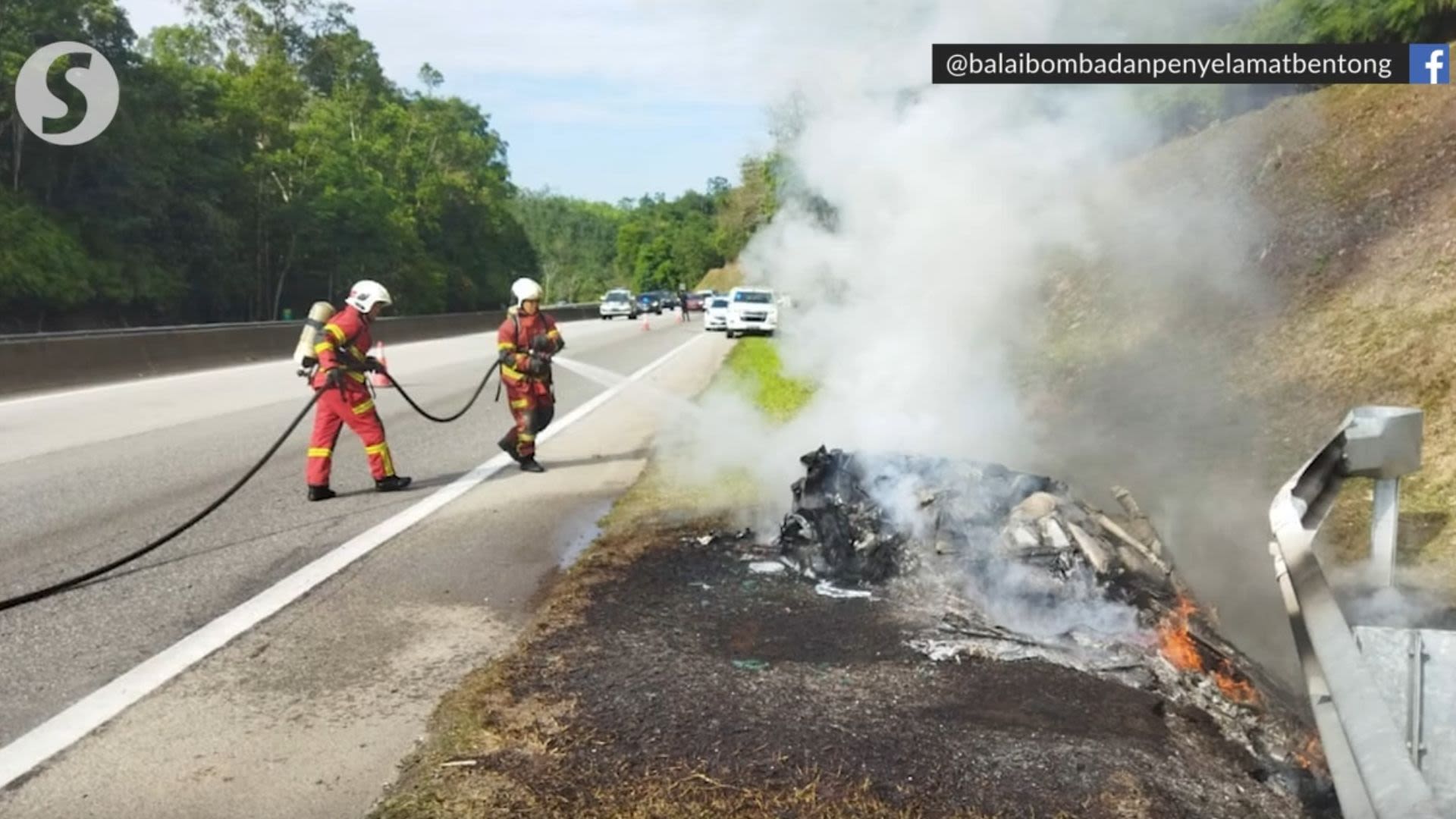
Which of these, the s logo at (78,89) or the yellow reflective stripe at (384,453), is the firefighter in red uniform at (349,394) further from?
the s logo at (78,89)

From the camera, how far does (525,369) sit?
9969 millimetres

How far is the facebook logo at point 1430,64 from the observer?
13.5m

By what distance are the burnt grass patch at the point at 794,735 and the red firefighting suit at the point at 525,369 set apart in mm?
4835

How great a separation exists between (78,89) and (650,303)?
3526 centimetres

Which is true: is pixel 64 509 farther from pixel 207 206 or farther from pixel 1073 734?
pixel 207 206

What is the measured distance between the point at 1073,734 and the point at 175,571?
16.2ft

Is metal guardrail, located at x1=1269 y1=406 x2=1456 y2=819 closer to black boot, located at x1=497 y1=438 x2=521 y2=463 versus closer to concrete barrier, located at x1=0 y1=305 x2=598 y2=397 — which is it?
black boot, located at x1=497 y1=438 x2=521 y2=463

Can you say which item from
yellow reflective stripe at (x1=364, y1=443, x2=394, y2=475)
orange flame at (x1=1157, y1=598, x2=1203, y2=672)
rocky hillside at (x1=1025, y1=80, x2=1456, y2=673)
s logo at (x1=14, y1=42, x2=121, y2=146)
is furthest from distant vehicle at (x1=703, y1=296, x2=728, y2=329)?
orange flame at (x1=1157, y1=598, x2=1203, y2=672)

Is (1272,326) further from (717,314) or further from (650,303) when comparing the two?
(650,303)

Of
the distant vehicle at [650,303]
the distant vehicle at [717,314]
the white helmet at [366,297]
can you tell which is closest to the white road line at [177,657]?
the white helmet at [366,297]

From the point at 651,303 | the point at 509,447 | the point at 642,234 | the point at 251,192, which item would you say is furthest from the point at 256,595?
the point at 642,234

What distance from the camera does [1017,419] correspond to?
11078mm

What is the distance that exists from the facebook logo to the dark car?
53876mm

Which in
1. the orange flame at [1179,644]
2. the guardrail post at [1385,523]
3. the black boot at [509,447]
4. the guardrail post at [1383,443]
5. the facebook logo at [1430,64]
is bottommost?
the orange flame at [1179,644]
